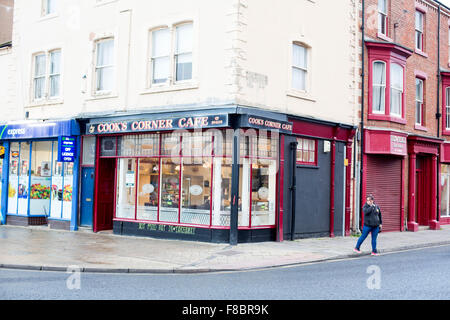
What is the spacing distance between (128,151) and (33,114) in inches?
221

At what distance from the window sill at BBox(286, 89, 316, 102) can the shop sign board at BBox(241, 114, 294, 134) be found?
1103 mm

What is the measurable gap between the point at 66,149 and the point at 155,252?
6.97 m

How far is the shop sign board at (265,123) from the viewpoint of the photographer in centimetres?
1460

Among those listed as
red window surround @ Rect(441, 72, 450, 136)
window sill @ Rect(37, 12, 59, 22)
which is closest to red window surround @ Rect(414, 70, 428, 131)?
red window surround @ Rect(441, 72, 450, 136)

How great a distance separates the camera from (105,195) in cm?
1853

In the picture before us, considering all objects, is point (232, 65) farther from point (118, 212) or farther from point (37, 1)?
point (37, 1)

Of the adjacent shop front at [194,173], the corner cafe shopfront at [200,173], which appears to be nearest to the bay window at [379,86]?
the corner cafe shopfront at [200,173]

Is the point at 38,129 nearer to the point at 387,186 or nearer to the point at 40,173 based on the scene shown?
the point at 40,173

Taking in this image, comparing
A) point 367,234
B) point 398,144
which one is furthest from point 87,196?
point 398,144

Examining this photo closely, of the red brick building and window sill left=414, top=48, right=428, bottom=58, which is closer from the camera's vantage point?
the red brick building

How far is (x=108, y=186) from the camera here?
61.3 ft

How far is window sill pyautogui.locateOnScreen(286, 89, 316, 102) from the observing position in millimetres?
16516

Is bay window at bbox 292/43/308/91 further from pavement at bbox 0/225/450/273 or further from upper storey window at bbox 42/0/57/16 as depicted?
upper storey window at bbox 42/0/57/16

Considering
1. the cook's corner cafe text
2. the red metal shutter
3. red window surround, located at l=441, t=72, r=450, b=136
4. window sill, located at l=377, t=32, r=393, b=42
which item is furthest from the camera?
red window surround, located at l=441, t=72, r=450, b=136
